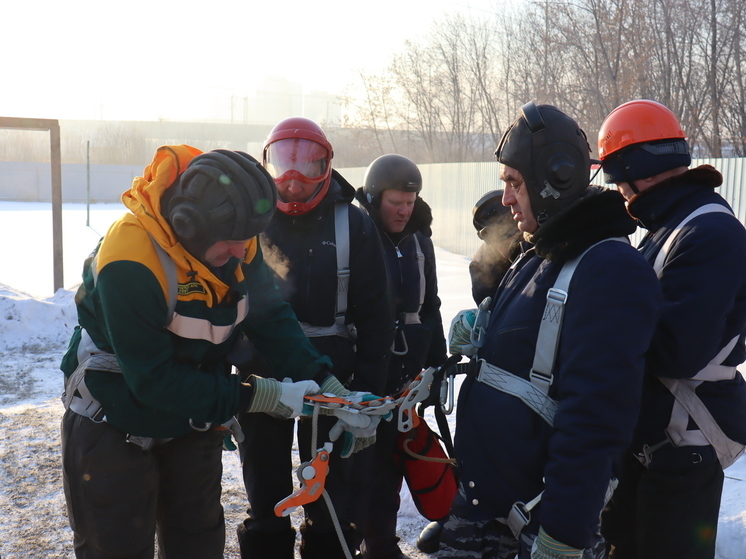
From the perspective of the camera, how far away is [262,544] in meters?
3.11

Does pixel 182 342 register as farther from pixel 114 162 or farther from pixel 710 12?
pixel 114 162

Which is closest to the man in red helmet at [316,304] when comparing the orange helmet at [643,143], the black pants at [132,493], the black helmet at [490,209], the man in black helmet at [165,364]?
the man in black helmet at [165,364]

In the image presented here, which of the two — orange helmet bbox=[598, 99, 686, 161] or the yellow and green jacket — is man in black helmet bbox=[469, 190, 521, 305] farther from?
the yellow and green jacket

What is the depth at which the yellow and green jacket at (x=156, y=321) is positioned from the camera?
205cm

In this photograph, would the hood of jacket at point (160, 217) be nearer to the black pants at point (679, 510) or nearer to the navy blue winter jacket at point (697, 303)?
the navy blue winter jacket at point (697, 303)

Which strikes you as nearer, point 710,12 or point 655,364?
point 655,364

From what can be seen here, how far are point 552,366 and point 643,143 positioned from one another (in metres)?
1.26

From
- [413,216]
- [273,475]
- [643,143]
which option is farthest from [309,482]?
A: [413,216]

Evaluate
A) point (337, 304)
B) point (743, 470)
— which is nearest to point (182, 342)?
point (337, 304)

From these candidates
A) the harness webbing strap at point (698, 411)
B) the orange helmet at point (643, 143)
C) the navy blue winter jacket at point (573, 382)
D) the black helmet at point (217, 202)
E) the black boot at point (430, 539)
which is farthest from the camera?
the black boot at point (430, 539)

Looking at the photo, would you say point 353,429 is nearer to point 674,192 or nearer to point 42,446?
point 674,192

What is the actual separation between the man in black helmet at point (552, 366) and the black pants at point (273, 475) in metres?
1.24

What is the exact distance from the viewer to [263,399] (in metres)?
2.42

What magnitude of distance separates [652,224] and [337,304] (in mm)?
1461
